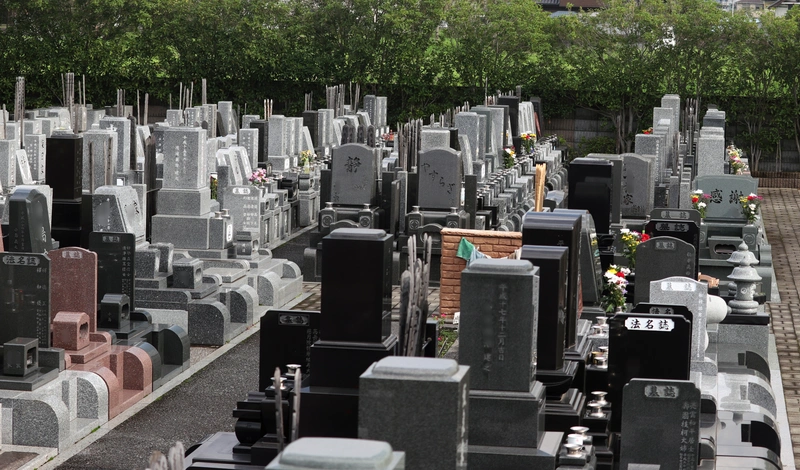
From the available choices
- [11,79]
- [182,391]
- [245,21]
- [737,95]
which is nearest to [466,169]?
[182,391]

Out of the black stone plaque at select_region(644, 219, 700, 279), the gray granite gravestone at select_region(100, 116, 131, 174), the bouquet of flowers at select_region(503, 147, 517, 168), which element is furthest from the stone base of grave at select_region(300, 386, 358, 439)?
the bouquet of flowers at select_region(503, 147, 517, 168)

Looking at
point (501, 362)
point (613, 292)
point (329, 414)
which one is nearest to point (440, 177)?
point (613, 292)

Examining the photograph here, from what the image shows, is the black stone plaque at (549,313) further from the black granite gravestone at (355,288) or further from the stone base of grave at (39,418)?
the stone base of grave at (39,418)

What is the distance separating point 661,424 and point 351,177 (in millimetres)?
Answer: 9557

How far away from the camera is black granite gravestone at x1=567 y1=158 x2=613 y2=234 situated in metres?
15.8

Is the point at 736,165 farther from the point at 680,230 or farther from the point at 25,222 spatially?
the point at 25,222

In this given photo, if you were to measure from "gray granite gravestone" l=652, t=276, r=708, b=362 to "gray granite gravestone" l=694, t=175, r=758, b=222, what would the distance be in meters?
7.04

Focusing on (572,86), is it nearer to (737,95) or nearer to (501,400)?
(737,95)

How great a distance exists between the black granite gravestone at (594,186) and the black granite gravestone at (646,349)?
6.34 m

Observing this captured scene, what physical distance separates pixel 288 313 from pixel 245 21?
2623 cm

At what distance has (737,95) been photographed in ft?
105

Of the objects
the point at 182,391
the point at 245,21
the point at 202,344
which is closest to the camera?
the point at 182,391

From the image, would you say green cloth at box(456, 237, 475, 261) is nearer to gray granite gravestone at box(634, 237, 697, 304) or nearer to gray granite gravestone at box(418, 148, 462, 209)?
gray granite gravestone at box(418, 148, 462, 209)

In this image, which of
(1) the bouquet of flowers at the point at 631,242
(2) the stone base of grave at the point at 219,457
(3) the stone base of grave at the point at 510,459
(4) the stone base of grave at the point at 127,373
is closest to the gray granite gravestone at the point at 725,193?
(1) the bouquet of flowers at the point at 631,242
